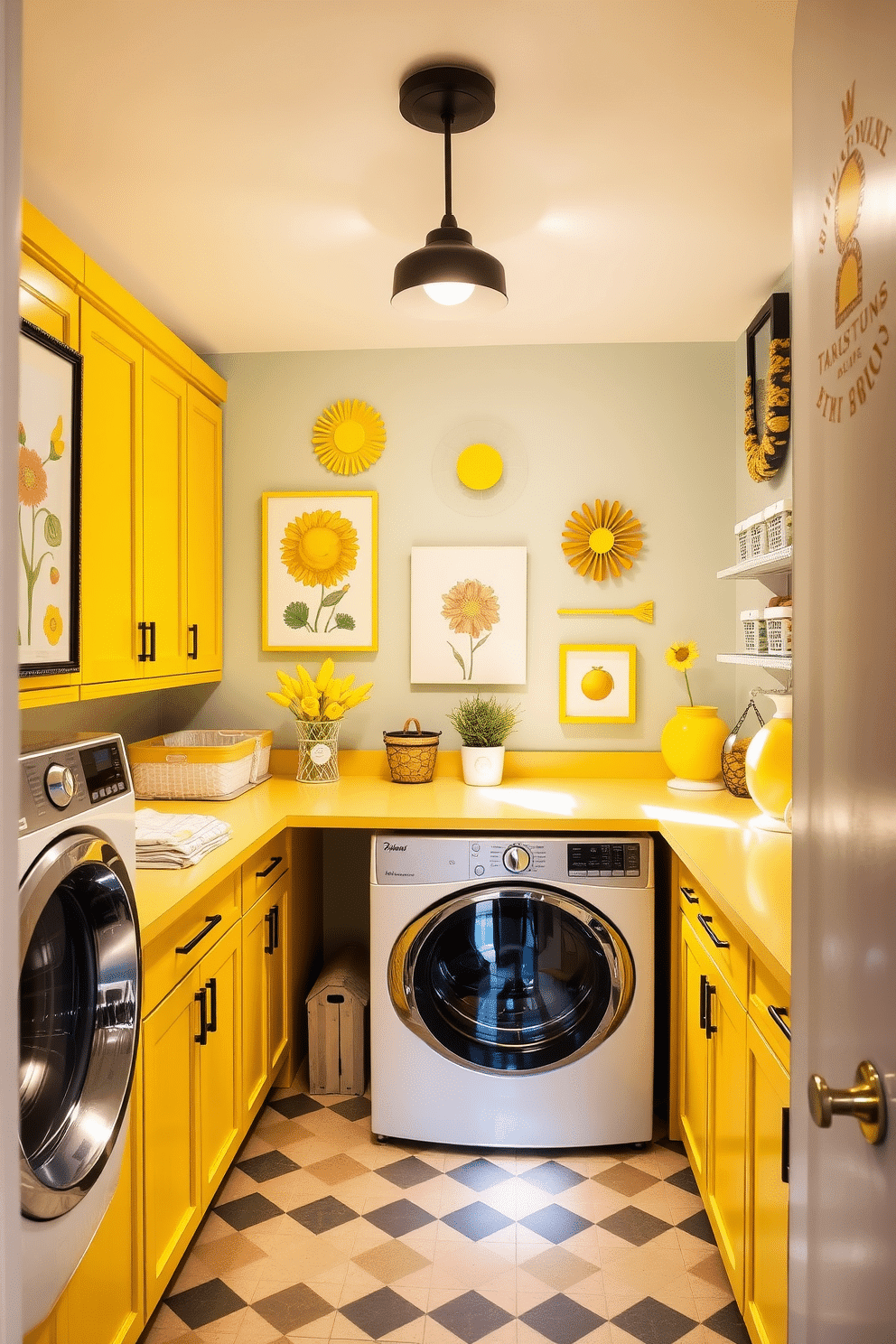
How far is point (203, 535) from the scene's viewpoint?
9.96 feet

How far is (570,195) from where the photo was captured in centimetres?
208

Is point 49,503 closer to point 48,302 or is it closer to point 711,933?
point 48,302

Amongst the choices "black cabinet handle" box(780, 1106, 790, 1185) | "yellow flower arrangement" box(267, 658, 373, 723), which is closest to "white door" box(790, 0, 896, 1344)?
"black cabinet handle" box(780, 1106, 790, 1185)

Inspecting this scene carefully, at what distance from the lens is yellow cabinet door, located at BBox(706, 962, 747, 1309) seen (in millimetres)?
1756

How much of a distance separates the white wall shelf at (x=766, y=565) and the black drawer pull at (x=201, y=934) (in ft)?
5.04

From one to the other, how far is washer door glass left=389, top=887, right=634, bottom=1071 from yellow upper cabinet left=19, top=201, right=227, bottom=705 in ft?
3.54

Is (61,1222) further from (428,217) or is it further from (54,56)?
(428,217)

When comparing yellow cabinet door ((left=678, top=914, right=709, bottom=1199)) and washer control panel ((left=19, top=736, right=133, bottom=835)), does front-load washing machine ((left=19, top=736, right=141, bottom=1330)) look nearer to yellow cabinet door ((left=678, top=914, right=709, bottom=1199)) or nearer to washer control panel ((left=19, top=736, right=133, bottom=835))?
washer control panel ((left=19, top=736, right=133, bottom=835))

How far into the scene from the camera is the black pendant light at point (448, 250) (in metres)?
1.66

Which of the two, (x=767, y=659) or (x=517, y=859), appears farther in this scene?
(x=517, y=859)

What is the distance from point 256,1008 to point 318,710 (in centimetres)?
95

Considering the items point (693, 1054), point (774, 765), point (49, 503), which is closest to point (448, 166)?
point (49, 503)

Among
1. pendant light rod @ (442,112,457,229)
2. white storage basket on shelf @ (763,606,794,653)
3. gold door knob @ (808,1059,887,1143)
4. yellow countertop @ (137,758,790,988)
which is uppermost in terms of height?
pendant light rod @ (442,112,457,229)

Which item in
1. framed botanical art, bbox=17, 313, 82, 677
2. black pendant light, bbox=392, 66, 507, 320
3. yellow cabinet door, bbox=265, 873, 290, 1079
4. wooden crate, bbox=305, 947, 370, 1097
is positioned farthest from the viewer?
wooden crate, bbox=305, 947, 370, 1097
